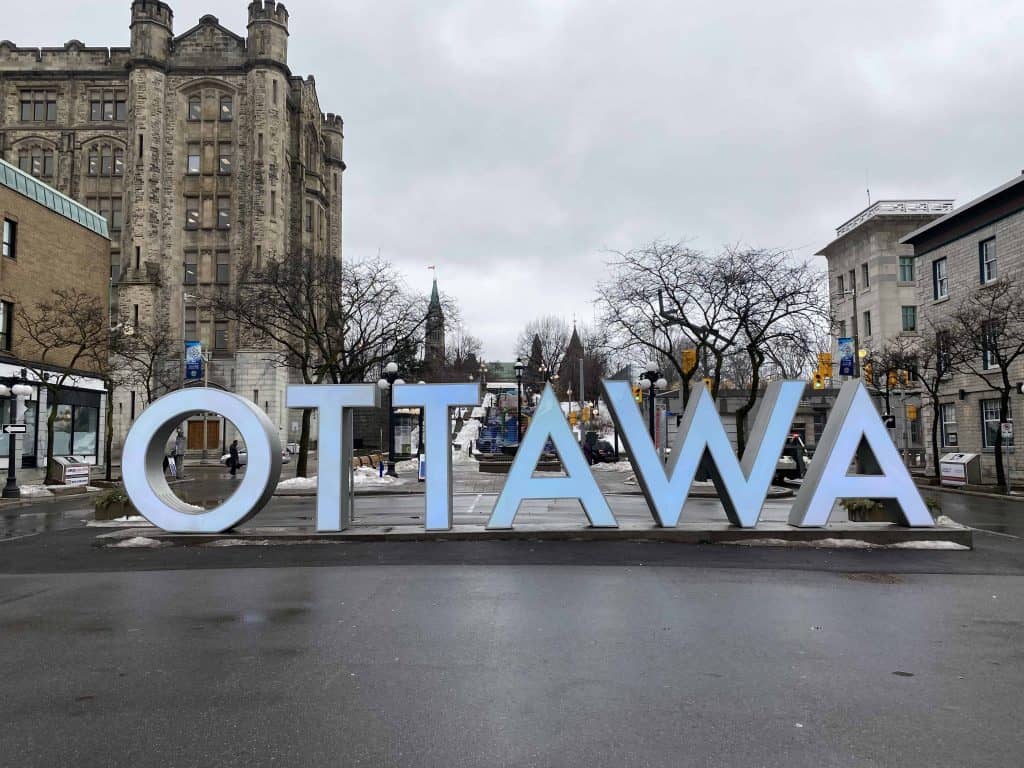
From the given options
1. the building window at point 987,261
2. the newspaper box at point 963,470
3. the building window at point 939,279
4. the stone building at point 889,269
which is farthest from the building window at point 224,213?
the newspaper box at point 963,470

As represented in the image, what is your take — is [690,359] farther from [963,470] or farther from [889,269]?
[889,269]

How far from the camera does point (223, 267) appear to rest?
65312 mm

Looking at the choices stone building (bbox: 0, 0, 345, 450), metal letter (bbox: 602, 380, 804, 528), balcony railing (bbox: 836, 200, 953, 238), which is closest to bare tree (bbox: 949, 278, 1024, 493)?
metal letter (bbox: 602, 380, 804, 528)

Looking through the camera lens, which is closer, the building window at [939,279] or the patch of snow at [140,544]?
the patch of snow at [140,544]

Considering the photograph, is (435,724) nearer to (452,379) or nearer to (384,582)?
(384,582)

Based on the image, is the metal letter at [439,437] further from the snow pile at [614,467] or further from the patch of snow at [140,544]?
the snow pile at [614,467]

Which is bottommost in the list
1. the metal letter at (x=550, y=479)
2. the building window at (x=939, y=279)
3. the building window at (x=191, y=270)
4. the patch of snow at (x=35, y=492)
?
the patch of snow at (x=35, y=492)

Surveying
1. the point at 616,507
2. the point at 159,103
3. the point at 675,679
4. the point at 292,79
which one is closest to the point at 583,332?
the point at 292,79

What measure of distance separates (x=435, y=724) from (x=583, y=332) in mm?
109205

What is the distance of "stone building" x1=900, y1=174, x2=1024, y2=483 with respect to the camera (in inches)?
1299

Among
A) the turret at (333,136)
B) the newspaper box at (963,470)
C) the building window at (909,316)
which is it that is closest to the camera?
the newspaper box at (963,470)

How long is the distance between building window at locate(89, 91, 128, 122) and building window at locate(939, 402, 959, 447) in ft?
215

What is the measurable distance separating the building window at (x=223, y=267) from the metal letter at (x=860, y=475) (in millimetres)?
59696

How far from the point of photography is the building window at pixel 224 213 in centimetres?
6539
